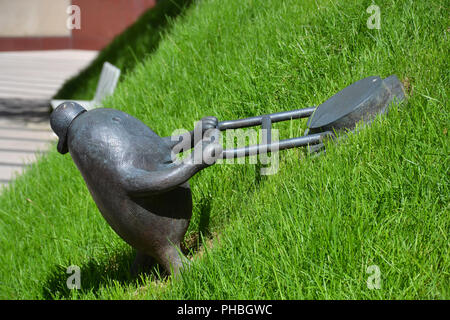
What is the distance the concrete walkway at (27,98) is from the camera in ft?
22.2

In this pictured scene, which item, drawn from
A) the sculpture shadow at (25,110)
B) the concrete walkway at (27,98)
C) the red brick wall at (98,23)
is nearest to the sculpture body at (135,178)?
the concrete walkway at (27,98)

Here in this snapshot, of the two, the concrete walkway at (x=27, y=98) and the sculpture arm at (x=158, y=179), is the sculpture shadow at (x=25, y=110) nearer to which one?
the concrete walkway at (x=27, y=98)

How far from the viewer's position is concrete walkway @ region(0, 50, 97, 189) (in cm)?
676

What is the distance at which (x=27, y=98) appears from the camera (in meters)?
10.4

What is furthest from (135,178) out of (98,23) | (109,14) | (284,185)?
(98,23)

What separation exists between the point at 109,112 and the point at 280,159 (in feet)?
3.41

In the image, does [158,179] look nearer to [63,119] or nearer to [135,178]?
[135,178]

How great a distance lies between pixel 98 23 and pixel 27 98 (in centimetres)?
772

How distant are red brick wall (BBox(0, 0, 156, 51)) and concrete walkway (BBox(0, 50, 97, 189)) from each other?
316 millimetres

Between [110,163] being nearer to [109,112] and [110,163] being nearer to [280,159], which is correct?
[109,112]

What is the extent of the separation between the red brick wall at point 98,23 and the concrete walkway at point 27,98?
0.32 meters

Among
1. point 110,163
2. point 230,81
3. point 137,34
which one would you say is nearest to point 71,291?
point 110,163

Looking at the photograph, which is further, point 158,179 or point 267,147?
point 267,147

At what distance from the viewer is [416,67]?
2932 millimetres
